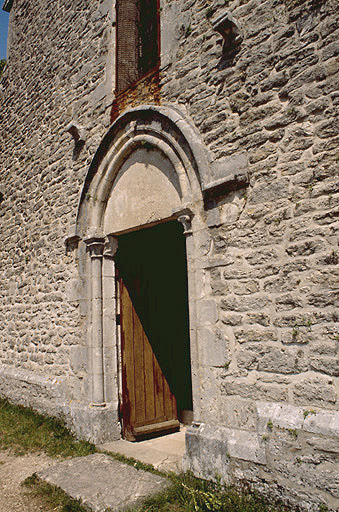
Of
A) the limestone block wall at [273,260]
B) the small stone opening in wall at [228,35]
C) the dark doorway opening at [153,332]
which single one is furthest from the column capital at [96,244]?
the small stone opening in wall at [228,35]

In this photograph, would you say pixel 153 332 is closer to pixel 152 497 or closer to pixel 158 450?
pixel 158 450

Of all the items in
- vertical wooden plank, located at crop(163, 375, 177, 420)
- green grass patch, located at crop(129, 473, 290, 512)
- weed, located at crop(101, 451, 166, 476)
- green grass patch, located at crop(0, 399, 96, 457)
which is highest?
vertical wooden plank, located at crop(163, 375, 177, 420)

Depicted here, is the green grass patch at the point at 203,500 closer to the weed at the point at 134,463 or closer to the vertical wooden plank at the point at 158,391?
the weed at the point at 134,463

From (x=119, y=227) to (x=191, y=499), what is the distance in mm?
3026

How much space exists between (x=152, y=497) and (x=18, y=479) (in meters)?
1.55

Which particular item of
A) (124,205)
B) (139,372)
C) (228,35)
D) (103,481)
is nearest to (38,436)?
(139,372)

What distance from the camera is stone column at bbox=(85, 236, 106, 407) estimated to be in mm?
4746

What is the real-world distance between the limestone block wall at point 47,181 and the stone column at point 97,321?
0.27 metres

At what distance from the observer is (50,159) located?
6281mm

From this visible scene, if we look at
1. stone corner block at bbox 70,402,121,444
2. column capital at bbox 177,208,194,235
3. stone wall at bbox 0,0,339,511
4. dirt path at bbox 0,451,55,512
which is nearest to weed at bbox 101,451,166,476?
stone corner block at bbox 70,402,121,444

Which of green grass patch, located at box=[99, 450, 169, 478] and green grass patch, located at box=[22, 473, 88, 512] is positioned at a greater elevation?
green grass patch, located at box=[99, 450, 169, 478]

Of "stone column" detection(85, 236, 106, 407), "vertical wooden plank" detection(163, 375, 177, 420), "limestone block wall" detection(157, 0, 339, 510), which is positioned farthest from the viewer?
"vertical wooden plank" detection(163, 375, 177, 420)

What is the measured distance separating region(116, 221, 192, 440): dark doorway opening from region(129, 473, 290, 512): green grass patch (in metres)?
1.62

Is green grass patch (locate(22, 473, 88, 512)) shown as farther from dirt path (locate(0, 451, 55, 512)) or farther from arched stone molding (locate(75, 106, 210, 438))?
arched stone molding (locate(75, 106, 210, 438))
